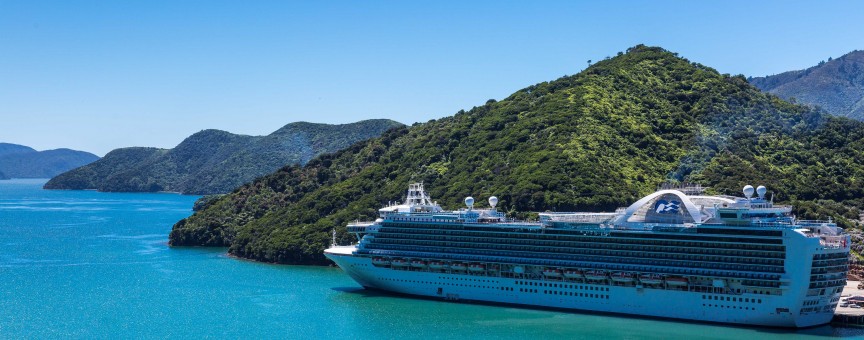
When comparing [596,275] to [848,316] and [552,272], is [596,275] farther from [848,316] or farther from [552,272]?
[848,316]

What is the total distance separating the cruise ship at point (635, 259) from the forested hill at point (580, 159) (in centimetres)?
2515

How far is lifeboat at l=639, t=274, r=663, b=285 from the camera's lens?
61.6 meters

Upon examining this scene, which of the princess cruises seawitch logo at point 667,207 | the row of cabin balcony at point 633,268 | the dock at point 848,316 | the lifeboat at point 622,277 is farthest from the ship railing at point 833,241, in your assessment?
the lifeboat at point 622,277

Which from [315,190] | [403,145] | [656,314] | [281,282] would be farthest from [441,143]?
[656,314]

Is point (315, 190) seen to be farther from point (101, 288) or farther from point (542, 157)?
point (101, 288)

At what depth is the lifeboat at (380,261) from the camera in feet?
240

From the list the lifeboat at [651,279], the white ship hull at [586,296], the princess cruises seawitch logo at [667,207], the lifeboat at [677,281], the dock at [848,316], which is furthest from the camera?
the princess cruises seawitch logo at [667,207]

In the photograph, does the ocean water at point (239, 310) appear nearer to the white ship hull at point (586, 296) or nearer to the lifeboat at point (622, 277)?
the white ship hull at point (586, 296)

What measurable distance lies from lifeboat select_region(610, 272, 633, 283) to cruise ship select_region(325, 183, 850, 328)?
0.23 ft

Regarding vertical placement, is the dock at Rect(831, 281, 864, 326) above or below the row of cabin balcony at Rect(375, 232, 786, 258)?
below

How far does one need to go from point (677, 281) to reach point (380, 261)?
2420 centimetres

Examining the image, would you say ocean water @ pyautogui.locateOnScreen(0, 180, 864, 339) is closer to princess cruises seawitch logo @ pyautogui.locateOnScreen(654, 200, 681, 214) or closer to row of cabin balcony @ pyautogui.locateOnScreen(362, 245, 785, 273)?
row of cabin balcony @ pyautogui.locateOnScreen(362, 245, 785, 273)

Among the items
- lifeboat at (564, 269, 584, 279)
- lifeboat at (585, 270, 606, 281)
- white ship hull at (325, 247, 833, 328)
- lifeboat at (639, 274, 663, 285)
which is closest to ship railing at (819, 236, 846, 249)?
white ship hull at (325, 247, 833, 328)

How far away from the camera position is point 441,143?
126 meters
